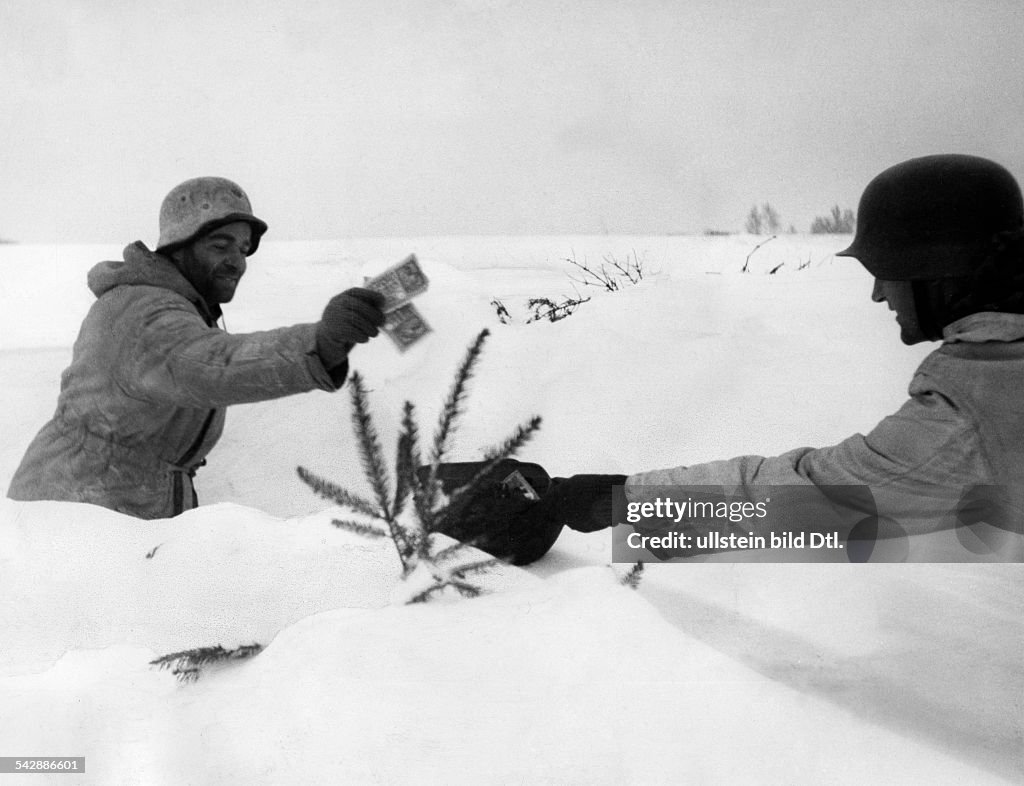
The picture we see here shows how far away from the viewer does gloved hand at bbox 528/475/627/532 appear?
1.78 m

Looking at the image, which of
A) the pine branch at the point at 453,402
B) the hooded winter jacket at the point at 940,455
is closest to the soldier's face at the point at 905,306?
the hooded winter jacket at the point at 940,455

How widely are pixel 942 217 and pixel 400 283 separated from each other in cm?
123

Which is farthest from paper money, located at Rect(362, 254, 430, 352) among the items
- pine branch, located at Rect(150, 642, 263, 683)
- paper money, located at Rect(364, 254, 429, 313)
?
pine branch, located at Rect(150, 642, 263, 683)

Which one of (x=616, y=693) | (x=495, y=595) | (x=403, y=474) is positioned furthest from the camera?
(x=403, y=474)

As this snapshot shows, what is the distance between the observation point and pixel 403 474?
1487mm

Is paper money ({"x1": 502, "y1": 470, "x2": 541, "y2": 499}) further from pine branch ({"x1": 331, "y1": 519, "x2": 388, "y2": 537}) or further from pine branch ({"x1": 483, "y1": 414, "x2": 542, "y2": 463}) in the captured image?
pine branch ({"x1": 331, "y1": 519, "x2": 388, "y2": 537})

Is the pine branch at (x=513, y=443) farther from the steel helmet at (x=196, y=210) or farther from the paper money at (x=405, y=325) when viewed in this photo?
the steel helmet at (x=196, y=210)

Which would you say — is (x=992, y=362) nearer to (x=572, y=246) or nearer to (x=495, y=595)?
(x=495, y=595)

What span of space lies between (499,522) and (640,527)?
30cm

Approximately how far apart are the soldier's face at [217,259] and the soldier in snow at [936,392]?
1.84 meters

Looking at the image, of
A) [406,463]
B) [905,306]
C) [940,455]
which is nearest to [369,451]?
[406,463]

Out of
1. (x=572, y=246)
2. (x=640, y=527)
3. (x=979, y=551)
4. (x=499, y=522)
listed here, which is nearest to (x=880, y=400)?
(x=979, y=551)

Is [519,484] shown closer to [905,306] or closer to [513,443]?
[513,443]

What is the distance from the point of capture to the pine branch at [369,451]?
1466 mm
